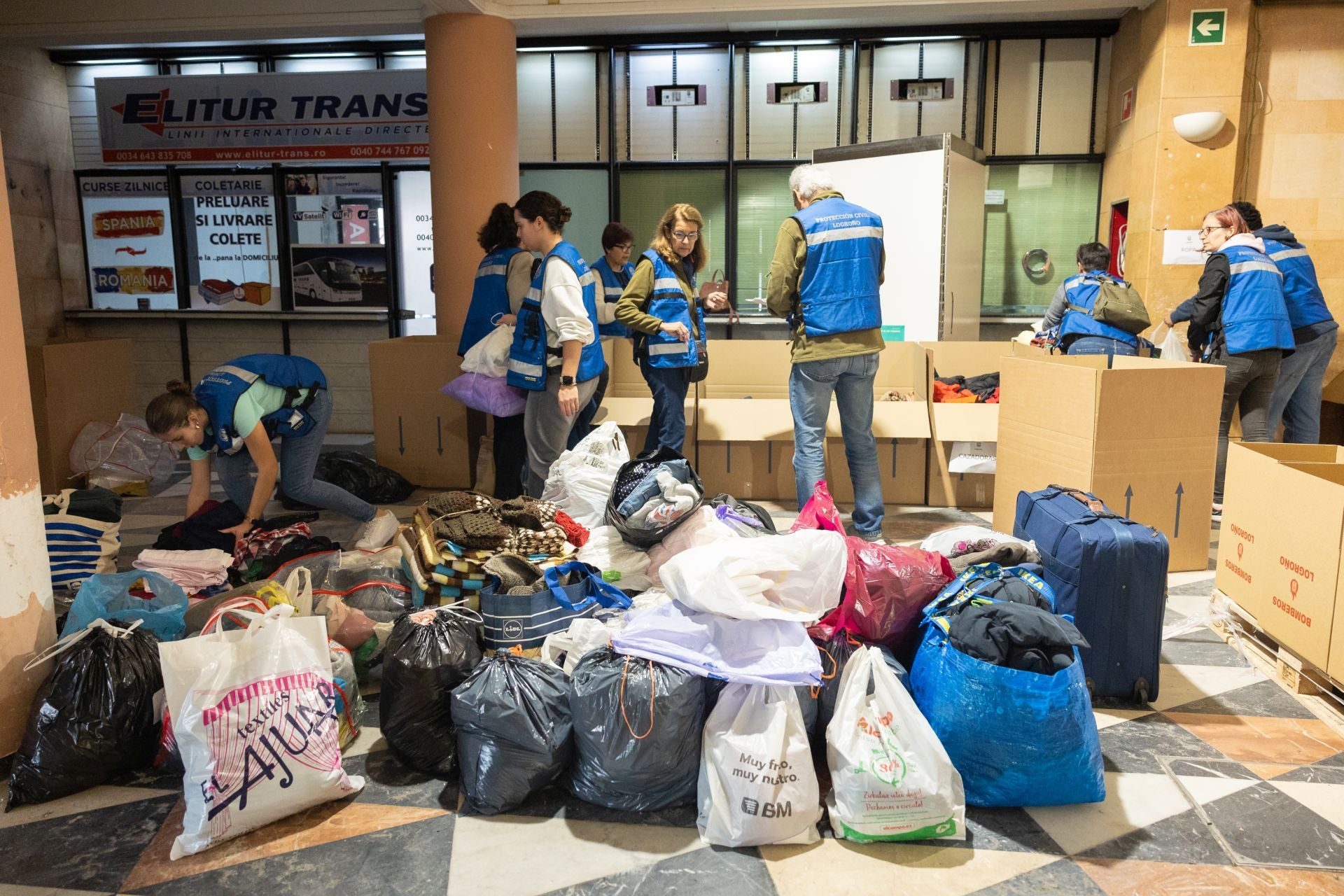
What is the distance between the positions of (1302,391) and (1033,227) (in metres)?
2.49

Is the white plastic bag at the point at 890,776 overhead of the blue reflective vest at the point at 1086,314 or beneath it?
beneath

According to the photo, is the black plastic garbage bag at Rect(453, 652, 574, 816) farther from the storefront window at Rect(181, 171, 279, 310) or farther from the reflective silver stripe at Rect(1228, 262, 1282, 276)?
the storefront window at Rect(181, 171, 279, 310)

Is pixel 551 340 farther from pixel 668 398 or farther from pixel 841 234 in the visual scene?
pixel 841 234

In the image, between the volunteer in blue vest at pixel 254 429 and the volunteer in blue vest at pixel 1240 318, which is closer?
the volunteer in blue vest at pixel 254 429

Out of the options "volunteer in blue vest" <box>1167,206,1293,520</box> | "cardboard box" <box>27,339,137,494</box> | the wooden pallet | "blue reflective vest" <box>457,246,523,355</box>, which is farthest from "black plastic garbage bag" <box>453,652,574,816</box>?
"cardboard box" <box>27,339,137,494</box>

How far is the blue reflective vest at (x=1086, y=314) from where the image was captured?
455 centimetres

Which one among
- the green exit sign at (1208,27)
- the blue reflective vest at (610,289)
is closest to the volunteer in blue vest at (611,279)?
the blue reflective vest at (610,289)

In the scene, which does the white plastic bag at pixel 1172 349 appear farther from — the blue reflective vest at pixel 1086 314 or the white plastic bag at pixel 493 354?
the white plastic bag at pixel 493 354

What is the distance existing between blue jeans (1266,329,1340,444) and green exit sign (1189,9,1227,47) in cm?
210

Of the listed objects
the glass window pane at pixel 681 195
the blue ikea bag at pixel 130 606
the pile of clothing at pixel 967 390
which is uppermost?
the glass window pane at pixel 681 195

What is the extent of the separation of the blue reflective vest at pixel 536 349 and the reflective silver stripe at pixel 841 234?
915mm

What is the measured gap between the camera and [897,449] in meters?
4.77

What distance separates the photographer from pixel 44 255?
283 inches

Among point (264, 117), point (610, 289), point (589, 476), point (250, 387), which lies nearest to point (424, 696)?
point (589, 476)
